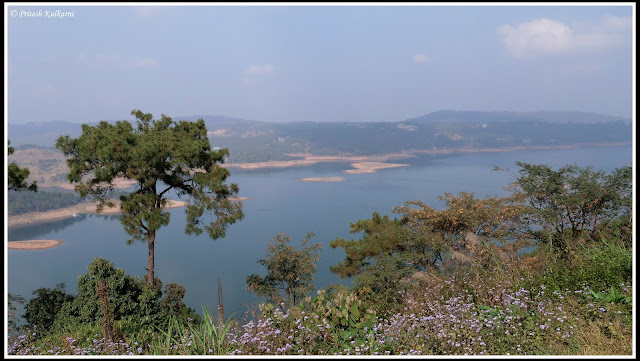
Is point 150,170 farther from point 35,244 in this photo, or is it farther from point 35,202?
point 35,202

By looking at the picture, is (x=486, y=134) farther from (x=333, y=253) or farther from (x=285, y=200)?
(x=333, y=253)

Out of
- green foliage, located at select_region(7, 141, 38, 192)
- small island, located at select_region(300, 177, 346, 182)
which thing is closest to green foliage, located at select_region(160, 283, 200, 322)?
green foliage, located at select_region(7, 141, 38, 192)

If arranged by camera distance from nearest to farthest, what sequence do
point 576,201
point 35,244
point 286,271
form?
point 576,201 → point 286,271 → point 35,244

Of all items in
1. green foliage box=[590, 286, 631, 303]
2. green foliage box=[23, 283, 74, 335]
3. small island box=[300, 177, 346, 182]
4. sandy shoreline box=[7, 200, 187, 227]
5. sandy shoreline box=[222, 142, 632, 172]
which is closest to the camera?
green foliage box=[590, 286, 631, 303]

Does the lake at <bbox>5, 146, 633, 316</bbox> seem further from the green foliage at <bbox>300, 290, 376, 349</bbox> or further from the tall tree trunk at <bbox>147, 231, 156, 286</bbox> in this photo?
the green foliage at <bbox>300, 290, 376, 349</bbox>

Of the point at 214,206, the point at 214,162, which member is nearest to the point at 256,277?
the point at 214,206

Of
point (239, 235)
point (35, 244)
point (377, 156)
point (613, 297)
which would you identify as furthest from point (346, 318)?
point (377, 156)

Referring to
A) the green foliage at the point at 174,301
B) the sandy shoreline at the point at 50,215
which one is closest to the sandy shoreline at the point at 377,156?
the sandy shoreline at the point at 50,215
